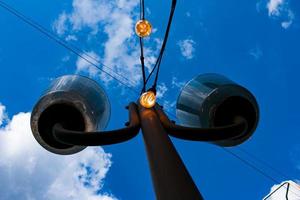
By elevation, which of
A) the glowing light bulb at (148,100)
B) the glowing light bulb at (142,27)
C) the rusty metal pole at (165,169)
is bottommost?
the rusty metal pole at (165,169)

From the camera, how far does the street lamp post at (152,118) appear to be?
1.71 m

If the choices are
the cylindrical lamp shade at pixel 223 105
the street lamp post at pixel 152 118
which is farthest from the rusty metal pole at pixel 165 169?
the cylindrical lamp shade at pixel 223 105

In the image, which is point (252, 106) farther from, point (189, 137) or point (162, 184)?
point (162, 184)

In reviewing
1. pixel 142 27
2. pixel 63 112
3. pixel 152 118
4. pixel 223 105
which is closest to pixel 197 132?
pixel 152 118

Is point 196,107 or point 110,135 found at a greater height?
point 196,107

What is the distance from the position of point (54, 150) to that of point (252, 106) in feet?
3.84

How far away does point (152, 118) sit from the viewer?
1.89m

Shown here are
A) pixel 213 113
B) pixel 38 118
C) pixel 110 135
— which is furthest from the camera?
pixel 213 113

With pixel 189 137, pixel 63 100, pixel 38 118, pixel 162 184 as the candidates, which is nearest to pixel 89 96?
pixel 63 100

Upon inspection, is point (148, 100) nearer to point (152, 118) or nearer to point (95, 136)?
point (152, 118)

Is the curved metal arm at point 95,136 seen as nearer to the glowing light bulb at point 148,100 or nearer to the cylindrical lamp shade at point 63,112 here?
the cylindrical lamp shade at point 63,112

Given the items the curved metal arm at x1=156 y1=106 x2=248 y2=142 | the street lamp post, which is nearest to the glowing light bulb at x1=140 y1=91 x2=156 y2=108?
the street lamp post

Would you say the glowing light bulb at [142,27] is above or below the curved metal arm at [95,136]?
above

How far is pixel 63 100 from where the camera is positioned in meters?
1.97
